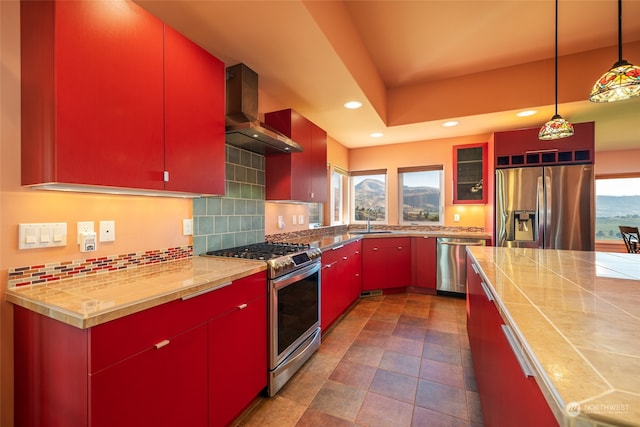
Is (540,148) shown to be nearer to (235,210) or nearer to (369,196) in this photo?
(369,196)

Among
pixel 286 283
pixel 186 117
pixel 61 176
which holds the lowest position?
pixel 286 283

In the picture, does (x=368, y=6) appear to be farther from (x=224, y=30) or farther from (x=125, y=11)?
(x=125, y=11)

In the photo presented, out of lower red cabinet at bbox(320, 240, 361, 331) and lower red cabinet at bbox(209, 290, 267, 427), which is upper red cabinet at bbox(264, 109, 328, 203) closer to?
lower red cabinet at bbox(320, 240, 361, 331)

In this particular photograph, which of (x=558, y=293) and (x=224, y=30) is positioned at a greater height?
(x=224, y=30)

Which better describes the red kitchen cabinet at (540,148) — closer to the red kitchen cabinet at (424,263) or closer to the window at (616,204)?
the red kitchen cabinet at (424,263)

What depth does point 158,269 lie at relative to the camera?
4.94 feet

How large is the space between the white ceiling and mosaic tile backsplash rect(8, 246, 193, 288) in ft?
4.69

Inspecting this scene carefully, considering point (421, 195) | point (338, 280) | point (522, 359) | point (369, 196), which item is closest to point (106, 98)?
point (522, 359)

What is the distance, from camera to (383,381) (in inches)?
74.9

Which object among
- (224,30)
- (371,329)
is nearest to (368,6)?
(224,30)

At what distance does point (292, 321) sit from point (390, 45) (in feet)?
8.56

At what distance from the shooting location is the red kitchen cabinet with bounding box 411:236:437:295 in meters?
3.74

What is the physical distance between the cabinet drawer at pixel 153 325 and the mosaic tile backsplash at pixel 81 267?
22.6 inches

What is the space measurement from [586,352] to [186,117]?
1.85 m
